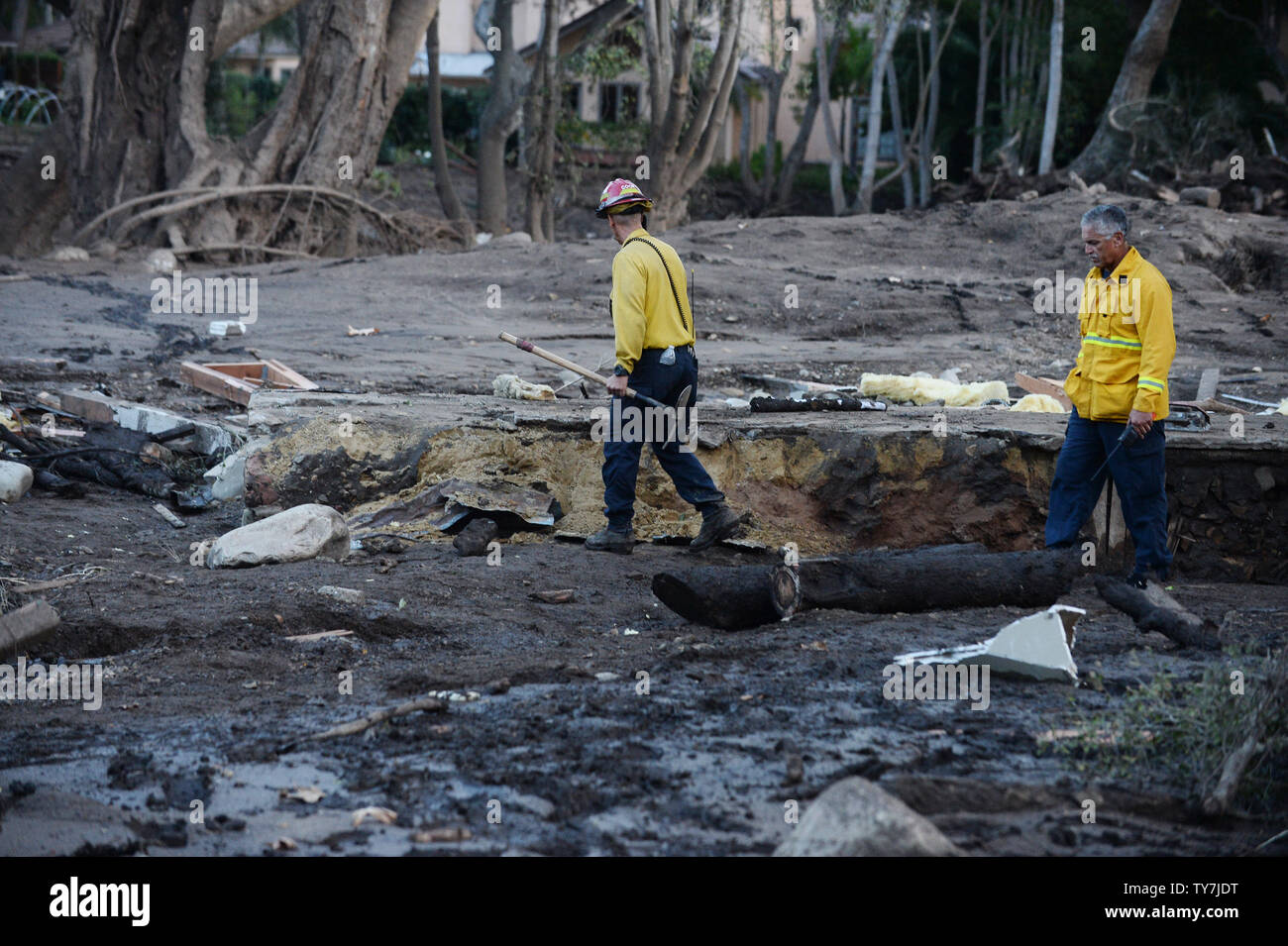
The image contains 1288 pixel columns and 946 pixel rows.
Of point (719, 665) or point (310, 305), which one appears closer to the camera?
point (719, 665)

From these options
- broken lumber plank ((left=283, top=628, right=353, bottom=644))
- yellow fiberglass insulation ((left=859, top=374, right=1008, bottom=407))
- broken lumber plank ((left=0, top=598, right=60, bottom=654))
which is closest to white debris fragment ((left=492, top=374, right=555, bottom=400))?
Result: yellow fiberglass insulation ((left=859, top=374, right=1008, bottom=407))

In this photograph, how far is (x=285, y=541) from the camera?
254 inches

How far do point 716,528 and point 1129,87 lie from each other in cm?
1816

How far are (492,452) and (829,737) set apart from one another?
3904 millimetres

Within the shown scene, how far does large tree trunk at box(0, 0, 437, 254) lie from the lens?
18562mm

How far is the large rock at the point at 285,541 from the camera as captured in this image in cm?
641

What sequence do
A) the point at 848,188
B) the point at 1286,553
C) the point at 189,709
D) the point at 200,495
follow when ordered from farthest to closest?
the point at 848,188, the point at 200,495, the point at 1286,553, the point at 189,709

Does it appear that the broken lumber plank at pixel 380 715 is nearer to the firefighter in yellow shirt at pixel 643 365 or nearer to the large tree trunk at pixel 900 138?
the firefighter in yellow shirt at pixel 643 365

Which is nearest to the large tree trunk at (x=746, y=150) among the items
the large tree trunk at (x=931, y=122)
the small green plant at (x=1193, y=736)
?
the large tree trunk at (x=931, y=122)

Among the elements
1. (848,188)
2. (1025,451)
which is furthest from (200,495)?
(848,188)

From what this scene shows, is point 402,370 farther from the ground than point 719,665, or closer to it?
farther from the ground

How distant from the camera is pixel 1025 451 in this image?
24.3ft

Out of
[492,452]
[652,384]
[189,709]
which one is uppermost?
[652,384]

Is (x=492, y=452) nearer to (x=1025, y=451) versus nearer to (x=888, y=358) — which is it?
(x=1025, y=451)
